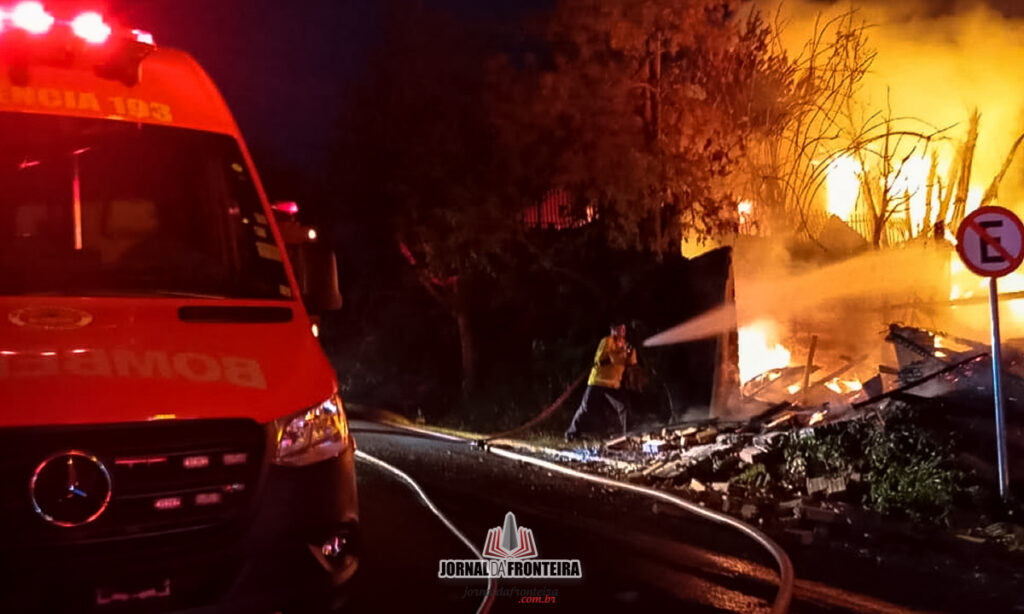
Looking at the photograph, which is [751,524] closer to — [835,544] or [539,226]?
[835,544]

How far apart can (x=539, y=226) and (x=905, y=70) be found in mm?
6706

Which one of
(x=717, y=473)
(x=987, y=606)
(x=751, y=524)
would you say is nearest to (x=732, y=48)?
(x=717, y=473)

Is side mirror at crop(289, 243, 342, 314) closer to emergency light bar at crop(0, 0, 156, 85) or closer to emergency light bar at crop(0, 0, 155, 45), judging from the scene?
emergency light bar at crop(0, 0, 156, 85)

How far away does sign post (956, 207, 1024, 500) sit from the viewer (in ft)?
26.5

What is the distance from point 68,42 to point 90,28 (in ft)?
0.38

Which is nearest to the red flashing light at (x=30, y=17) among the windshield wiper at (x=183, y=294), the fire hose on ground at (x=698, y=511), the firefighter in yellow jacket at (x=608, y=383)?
the windshield wiper at (x=183, y=294)

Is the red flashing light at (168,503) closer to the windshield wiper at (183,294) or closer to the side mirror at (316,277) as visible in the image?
the windshield wiper at (183,294)

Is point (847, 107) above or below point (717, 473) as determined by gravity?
above

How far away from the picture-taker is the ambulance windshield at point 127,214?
4.09 m

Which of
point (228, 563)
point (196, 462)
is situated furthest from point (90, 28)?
point (228, 563)

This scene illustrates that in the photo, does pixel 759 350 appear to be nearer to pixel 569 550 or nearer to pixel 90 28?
pixel 569 550

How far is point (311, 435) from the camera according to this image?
3873mm

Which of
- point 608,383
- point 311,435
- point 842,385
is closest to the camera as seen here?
point 311,435

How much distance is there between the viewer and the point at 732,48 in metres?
14.7
